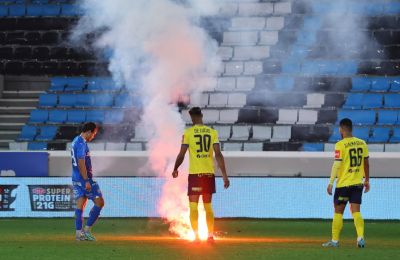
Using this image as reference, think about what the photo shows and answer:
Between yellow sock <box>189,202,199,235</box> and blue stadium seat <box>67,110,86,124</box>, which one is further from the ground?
blue stadium seat <box>67,110,86,124</box>

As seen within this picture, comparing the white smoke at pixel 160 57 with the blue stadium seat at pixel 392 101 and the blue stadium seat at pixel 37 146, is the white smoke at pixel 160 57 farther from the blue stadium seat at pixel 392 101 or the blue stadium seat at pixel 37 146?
the blue stadium seat at pixel 392 101

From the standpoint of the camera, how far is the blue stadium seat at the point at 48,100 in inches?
1265

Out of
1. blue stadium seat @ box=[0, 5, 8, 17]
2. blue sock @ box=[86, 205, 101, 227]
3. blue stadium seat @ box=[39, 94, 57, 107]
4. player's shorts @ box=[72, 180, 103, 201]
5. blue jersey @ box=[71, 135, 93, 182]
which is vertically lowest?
blue sock @ box=[86, 205, 101, 227]

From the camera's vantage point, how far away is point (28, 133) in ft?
102

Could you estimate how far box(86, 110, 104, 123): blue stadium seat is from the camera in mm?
30922

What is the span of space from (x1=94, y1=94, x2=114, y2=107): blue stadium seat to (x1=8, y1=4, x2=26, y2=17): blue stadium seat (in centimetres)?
520

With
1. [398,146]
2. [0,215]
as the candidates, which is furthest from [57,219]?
[398,146]

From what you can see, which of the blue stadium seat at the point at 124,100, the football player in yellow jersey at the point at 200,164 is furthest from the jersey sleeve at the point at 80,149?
the blue stadium seat at the point at 124,100

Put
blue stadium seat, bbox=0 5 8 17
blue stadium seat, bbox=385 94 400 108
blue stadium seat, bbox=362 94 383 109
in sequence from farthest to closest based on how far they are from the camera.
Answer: blue stadium seat, bbox=0 5 8 17
blue stadium seat, bbox=362 94 383 109
blue stadium seat, bbox=385 94 400 108

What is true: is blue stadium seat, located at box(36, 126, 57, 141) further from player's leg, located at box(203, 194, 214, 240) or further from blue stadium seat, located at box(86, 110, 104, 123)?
player's leg, located at box(203, 194, 214, 240)

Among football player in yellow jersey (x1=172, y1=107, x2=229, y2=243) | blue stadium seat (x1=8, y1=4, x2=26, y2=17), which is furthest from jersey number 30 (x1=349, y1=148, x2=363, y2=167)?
Answer: blue stadium seat (x1=8, y1=4, x2=26, y2=17)

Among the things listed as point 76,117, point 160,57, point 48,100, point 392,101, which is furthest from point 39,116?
point 392,101

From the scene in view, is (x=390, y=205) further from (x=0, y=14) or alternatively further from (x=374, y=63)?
(x=0, y=14)

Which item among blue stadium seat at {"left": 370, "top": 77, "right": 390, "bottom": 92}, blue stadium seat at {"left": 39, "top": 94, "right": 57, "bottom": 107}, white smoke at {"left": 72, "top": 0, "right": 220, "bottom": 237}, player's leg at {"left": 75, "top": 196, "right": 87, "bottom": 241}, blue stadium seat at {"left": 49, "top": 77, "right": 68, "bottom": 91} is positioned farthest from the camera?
blue stadium seat at {"left": 49, "top": 77, "right": 68, "bottom": 91}
